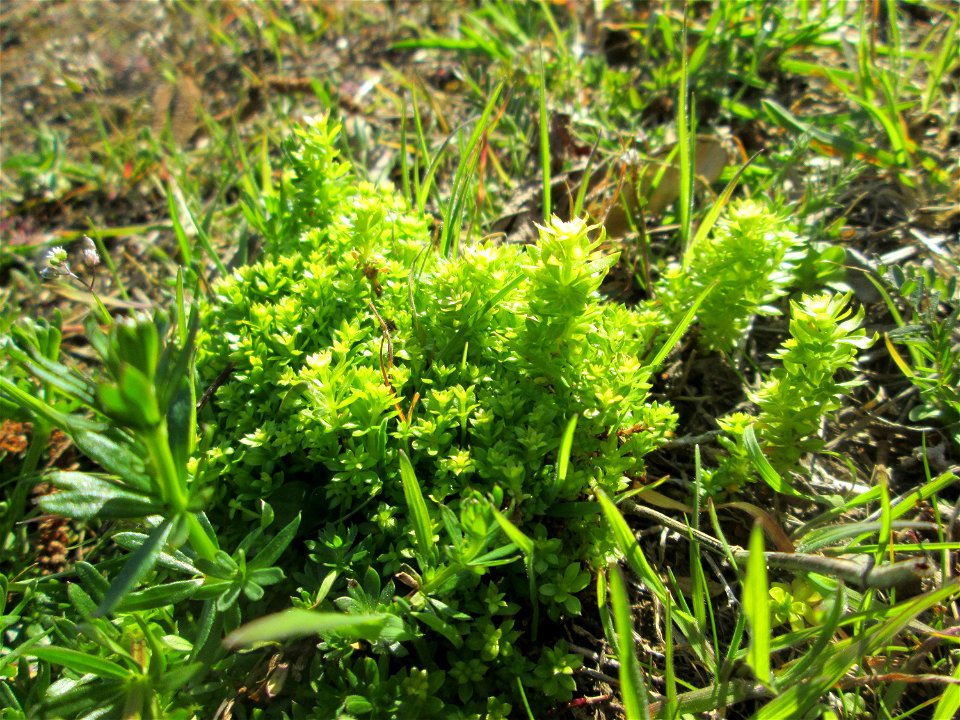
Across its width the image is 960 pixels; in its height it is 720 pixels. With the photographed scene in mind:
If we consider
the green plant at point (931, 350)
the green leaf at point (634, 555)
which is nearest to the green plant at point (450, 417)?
the green leaf at point (634, 555)

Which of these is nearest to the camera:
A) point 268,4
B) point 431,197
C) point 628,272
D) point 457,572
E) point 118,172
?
point 457,572

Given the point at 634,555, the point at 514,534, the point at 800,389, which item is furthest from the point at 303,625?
the point at 800,389

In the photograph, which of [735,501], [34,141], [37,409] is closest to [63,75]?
[34,141]

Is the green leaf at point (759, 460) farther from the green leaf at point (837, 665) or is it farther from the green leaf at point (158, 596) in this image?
the green leaf at point (158, 596)

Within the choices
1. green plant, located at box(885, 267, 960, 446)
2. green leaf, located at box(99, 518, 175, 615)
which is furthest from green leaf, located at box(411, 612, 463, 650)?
green plant, located at box(885, 267, 960, 446)

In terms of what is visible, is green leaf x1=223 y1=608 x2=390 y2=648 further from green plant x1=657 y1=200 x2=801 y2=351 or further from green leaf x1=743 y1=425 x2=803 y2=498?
green plant x1=657 y1=200 x2=801 y2=351

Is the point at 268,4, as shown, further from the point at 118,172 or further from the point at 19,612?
the point at 19,612
